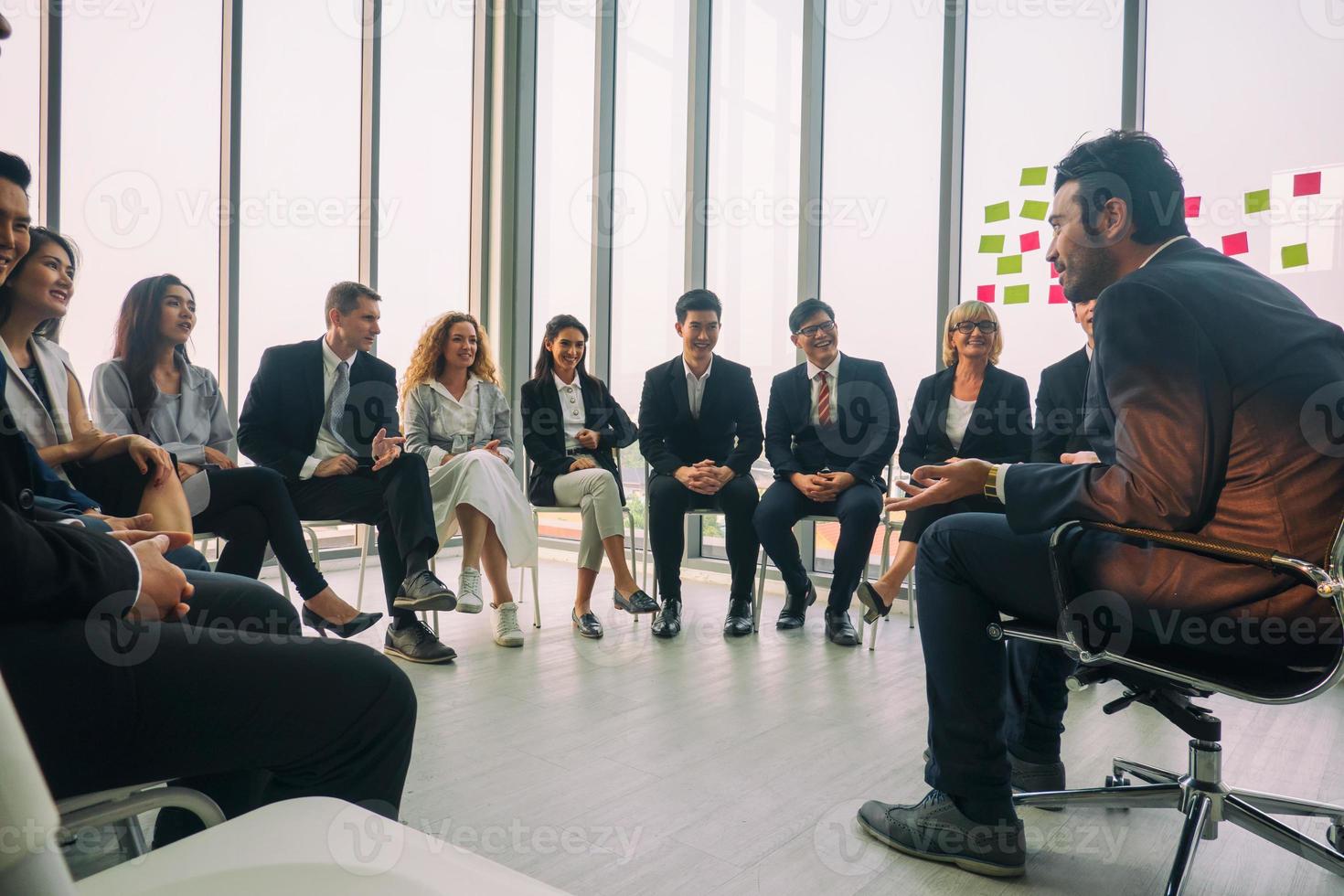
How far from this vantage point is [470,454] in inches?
124

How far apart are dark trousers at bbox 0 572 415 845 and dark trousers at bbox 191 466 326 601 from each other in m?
1.78

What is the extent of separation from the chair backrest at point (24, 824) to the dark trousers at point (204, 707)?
22.5 inches

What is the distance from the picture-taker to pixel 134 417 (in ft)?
8.70

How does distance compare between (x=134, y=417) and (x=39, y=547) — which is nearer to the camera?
(x=39, y=547)

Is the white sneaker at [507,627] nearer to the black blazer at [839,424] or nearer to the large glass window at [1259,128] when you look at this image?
the black blazer at [839,424]

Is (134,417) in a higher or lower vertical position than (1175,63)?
lower

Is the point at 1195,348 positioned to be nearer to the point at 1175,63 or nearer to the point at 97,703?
the point at 97,703

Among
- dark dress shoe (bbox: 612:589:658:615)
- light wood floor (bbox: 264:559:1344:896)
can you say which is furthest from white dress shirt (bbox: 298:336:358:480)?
dark dress shoe (bbox: 612:589:658:615)

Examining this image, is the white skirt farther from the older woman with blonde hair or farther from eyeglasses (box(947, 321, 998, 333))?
eyeglasses (box(947, 321, 998, 333))

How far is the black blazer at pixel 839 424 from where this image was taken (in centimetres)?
347

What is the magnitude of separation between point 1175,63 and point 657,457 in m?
2.69

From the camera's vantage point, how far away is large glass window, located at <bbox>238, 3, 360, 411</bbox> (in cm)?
413

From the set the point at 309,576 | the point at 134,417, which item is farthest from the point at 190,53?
the point at 309,576

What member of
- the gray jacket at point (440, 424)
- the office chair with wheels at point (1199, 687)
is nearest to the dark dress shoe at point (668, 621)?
the gray jacket at point (440, 424)
